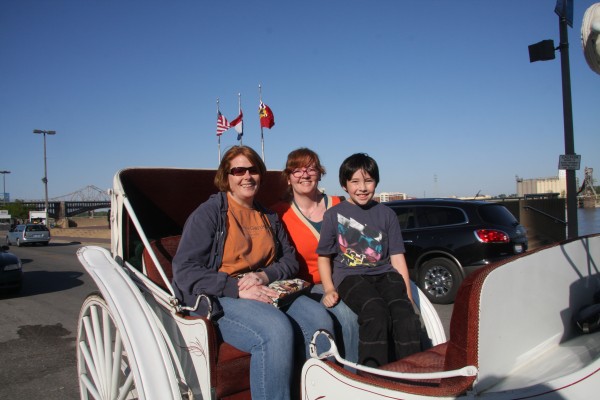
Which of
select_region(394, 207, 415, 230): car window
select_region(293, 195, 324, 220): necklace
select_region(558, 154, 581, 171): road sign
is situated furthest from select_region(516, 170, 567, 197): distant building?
select_region(293, 195, 324, 220): necklace

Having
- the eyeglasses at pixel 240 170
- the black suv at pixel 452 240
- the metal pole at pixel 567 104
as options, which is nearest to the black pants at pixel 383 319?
the eyeglasses at pixel 240 170

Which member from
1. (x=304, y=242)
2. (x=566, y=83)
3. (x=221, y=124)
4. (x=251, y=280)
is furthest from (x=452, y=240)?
(x=221, y=124)

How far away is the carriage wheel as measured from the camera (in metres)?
2.52

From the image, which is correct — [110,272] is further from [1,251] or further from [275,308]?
[1,251]

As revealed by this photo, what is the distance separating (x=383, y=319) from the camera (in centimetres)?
238

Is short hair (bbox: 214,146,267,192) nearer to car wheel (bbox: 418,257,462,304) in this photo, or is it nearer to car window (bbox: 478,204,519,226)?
car wheel (bbox: 418,257,462,304)

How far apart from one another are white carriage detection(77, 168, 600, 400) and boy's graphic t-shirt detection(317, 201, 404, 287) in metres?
0.38

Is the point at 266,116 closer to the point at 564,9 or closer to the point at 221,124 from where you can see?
the point at 221,124

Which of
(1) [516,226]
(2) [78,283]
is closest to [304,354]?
(1) [516,226]

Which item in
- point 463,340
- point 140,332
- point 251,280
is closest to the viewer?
point 463,340

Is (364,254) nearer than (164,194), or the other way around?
(364,254)

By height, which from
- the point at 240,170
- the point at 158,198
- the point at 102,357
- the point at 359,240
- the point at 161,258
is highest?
the point at 240,170

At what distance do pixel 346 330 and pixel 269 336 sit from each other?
2.09ft

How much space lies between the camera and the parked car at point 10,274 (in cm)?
884
